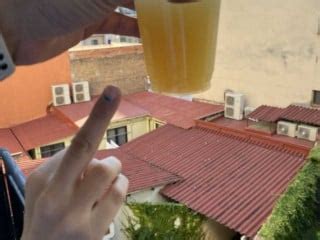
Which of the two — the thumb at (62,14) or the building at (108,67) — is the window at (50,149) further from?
the thumb at (62,14)

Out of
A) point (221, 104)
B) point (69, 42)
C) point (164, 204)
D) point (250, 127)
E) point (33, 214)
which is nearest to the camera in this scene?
point (33, 214)

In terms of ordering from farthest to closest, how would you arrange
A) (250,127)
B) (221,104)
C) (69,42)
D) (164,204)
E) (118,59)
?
(118,59) → (221,104) → (250,127) → (164,204) → (69,42)

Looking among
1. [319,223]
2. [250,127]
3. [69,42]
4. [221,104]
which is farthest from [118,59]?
[69,42]

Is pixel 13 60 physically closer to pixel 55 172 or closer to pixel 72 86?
pixel 55 172

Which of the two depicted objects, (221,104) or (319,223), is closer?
(319,223)

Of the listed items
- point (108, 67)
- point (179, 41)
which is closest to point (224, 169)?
point (108, 67)

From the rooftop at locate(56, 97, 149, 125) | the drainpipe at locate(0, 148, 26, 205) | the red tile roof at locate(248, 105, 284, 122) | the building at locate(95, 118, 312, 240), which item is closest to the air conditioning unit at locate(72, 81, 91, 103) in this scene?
the rooftop at locate(56, 97, 149, 125)

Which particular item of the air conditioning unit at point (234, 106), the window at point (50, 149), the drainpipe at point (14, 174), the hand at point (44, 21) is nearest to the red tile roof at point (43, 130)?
the window at point (50, 149)
